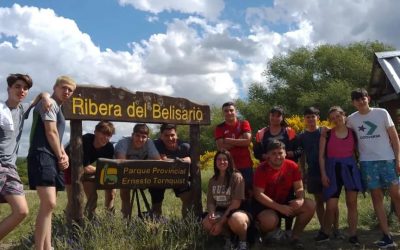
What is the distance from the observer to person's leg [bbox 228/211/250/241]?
20.0 feet

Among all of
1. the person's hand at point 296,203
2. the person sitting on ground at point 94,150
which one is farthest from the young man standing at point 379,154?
the person sitting on ground at point 94,150

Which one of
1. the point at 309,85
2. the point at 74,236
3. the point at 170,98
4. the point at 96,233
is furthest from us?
the point at 309,85

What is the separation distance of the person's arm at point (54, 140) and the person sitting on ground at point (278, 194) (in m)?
2.61

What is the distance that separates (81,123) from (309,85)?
31.5m

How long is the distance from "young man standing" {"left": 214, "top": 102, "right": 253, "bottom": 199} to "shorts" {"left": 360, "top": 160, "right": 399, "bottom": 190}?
1584 millimetres

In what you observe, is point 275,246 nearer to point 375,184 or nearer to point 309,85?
point 375,184

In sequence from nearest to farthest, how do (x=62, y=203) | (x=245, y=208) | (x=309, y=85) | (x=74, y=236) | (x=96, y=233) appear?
1. (x=96, y=233)
2. (x=74, y=236)
3. (x=245, y=208)
4. (x=62, y=203)
5. (x=309, y=85)

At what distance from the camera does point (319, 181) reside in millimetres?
6891

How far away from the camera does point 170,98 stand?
725 cm

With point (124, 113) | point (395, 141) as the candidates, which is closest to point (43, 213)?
point (124, 113)

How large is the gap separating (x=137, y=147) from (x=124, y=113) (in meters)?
0.53

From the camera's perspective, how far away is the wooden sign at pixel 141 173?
21.0 feet

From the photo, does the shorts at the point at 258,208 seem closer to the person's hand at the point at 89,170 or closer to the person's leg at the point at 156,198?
the person's leg at the point at 156,198

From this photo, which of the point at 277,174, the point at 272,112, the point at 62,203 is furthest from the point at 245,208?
the point at 62,203
